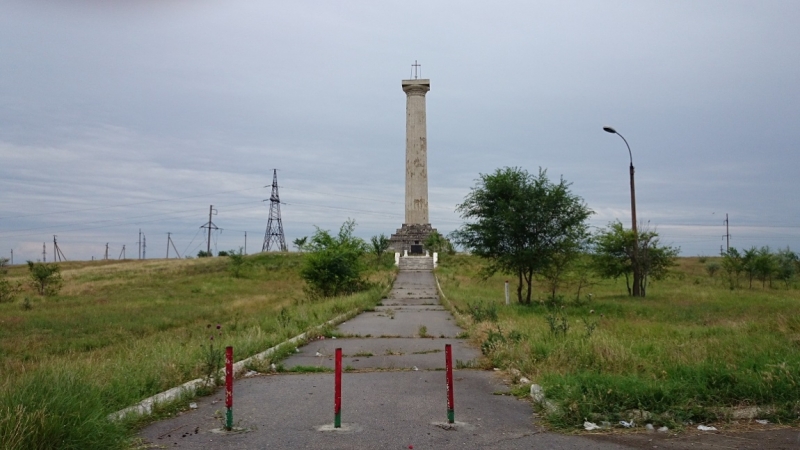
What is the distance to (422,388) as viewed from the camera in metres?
9.57

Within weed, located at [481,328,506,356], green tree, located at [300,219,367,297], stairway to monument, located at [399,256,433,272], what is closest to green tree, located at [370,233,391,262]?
stairway to monument, located at [399,256,433,272]

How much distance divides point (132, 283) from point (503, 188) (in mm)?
32024

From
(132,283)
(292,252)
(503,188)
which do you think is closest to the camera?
(503,188)

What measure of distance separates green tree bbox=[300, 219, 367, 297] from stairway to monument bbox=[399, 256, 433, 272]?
68.5 feet

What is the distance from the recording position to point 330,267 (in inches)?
1262

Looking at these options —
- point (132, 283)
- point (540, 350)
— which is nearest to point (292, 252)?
point (132, 283)

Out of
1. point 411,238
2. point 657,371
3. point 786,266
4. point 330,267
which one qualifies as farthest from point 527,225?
point 411,238

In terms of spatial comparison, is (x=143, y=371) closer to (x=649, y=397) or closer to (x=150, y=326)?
(x=649, y=397)

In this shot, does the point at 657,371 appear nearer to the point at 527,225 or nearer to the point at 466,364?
the point at 466,364

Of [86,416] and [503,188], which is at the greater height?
[503,188]

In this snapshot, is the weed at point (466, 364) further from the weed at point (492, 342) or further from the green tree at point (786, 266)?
the green tree at point (786, 266)

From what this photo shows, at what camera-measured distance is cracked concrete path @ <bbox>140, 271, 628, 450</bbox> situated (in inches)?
266

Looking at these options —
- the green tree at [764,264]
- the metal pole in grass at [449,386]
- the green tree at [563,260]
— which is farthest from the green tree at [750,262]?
the metal pole in grass at [449,386]

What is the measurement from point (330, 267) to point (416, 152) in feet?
114
